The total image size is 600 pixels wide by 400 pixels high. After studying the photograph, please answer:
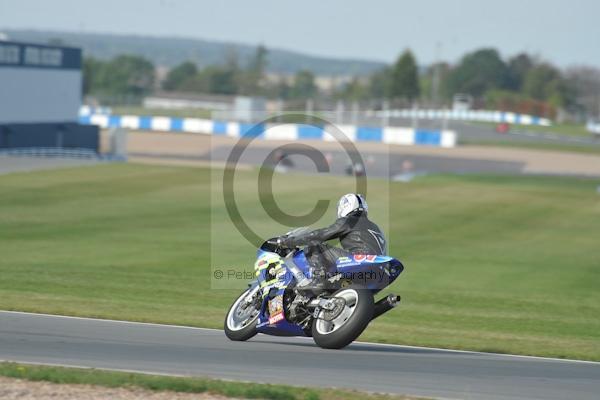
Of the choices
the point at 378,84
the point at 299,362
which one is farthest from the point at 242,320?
the point at 378,84

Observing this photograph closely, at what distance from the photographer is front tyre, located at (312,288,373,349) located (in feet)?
35.1

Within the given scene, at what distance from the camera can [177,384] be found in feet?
29.8

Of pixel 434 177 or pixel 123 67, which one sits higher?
pixel 123 67

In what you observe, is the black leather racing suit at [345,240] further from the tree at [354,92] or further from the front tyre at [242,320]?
the tree at [354,92]

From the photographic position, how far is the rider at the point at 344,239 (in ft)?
36.7

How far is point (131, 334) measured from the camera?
12367mm

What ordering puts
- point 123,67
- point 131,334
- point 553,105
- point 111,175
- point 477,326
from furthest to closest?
A: point 123,67 < point 553,105 < point 111,175 < point 477,326 < point 131,334

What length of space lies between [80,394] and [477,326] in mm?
8197

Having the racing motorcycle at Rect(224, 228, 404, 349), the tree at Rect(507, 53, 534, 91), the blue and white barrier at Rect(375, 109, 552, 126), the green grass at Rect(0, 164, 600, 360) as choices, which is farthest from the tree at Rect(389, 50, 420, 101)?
the racing motorcycle at Rect(224, 228, 404, 349)

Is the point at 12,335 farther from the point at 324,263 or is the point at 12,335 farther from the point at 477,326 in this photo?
the point at 477,326

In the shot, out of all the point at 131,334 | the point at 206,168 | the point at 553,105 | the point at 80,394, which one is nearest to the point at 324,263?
the point at 131,334

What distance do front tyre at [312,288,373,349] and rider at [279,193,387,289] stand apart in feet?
1.36

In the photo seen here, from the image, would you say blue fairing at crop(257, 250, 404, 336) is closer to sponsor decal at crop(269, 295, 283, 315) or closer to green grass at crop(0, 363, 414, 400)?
sponsor decal at crop(269, 295, 283, 315)

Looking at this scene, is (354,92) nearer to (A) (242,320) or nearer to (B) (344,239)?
(A) (242,320)
